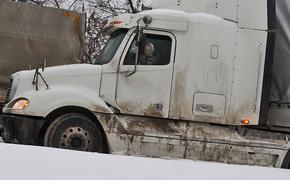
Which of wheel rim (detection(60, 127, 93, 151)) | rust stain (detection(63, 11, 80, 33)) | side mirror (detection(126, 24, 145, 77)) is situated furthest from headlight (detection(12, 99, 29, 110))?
rust stain (detection(63, 11, 80, 33))

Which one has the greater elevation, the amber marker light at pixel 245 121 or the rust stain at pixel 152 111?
the rust stain at pixel 152 111

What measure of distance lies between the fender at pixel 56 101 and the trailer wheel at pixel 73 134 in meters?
0.20

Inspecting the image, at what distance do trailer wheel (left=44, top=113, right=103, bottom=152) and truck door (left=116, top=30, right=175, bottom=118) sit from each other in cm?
64

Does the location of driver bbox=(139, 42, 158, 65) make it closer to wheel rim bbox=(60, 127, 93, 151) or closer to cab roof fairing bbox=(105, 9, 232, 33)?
cab roof fairing bbox=(105, 9, 232, 33)

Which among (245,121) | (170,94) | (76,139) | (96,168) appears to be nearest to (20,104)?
(76,139)

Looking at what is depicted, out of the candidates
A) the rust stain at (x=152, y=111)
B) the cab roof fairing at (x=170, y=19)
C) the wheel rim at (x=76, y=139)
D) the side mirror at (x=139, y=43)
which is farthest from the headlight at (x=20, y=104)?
the cab roof fairing at (x=170, y=19)

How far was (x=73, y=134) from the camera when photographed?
7410 mm

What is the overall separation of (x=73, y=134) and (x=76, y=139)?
89 mm

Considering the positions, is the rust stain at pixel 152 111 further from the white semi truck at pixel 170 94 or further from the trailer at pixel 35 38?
the trailer at pixel 35 38

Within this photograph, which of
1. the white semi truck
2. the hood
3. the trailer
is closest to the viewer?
the white semi truck

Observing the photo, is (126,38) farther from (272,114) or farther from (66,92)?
(272,114)

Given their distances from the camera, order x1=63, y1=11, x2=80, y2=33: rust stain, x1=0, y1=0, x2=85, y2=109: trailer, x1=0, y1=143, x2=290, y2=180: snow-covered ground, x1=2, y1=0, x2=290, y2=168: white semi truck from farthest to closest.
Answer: x1=63, y1=11, x2=80, y2=33: rust stain → x1=0, y1=0, x2=85, y2=109: trailer → x1=2, y1=0, x2=290, y2=168: white semi truck → x1=0, y1=143, x2=290, y2=180: snow-covered ground

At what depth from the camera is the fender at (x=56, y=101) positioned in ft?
24.3

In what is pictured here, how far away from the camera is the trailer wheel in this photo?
24.2 ft
